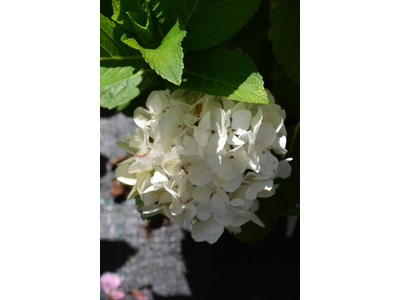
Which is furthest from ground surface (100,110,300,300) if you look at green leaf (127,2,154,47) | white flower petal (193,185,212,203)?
green leaf (127,2,154,47)

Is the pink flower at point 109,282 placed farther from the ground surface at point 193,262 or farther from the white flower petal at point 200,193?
the white flower petal at point 200,193

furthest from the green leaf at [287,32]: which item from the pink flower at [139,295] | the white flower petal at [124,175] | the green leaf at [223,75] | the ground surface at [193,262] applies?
the pink flower at [139,295]

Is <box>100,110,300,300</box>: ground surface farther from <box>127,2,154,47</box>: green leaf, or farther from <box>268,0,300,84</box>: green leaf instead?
A: <box>127,2,154,47</box>: green leaf

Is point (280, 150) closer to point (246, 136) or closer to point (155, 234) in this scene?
point (246, 136)

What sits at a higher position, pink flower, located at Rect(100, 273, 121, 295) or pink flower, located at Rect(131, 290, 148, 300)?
pink flower, located at Rect(100, 273, 121, 295)

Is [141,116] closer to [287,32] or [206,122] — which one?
[206,122]
